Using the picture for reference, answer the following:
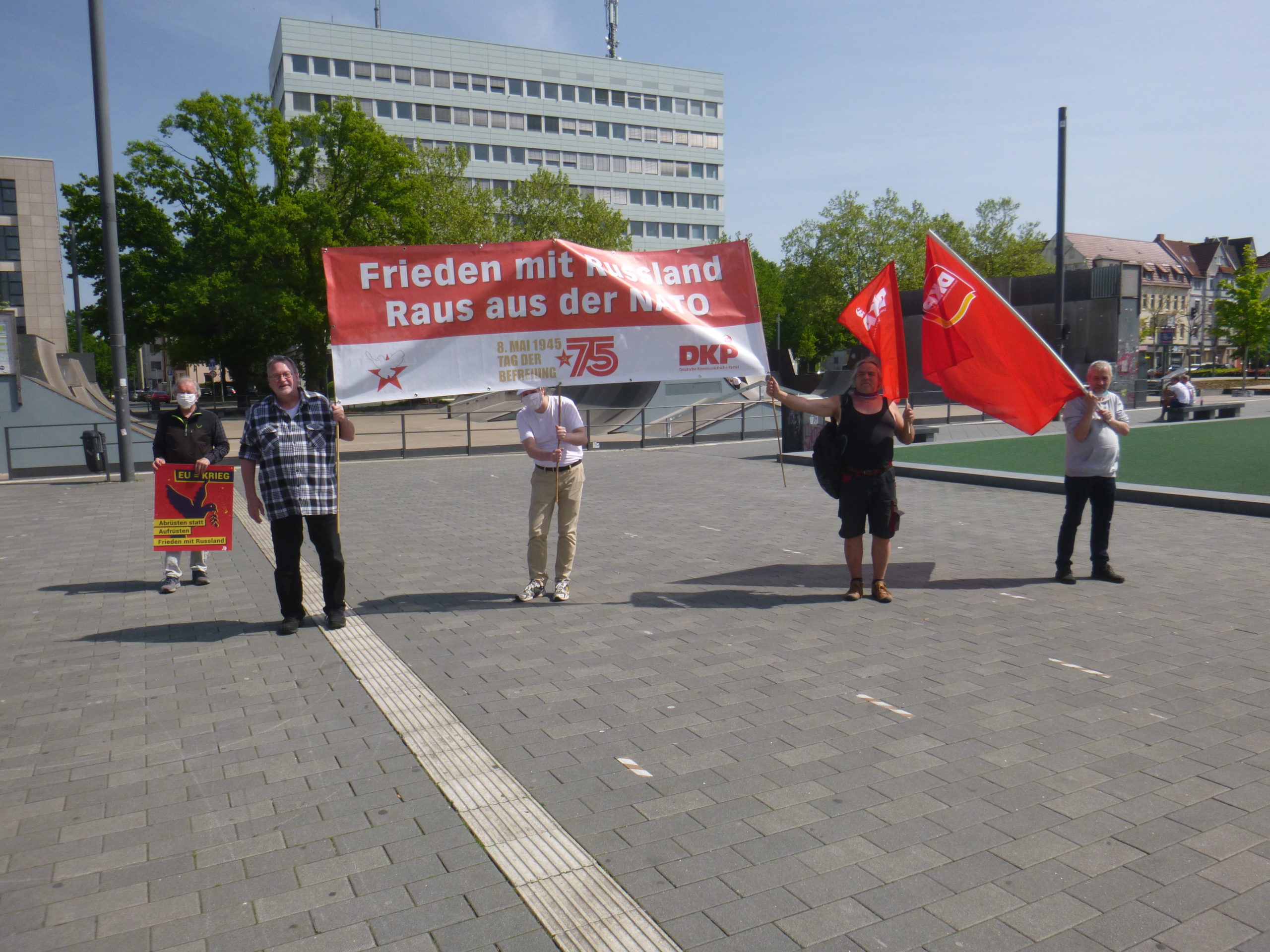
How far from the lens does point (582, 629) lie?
21.6ft

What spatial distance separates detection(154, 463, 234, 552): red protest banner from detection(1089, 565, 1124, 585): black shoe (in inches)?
285

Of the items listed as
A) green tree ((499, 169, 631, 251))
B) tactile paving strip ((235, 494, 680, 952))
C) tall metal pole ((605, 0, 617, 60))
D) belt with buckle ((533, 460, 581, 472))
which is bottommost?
tactile paving strip ((235, 494, 680, 952))

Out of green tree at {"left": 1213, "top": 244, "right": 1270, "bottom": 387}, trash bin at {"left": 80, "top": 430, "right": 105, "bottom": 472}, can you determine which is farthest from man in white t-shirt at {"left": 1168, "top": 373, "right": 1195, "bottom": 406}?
green tree at {"left": 1213, "top": 244, "right": 1270, "bottom": 387}

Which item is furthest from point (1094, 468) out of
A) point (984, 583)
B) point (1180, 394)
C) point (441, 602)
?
point (1180, 394)

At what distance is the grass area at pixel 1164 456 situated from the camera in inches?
535

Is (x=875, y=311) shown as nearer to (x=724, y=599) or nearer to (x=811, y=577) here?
(x=811, y=577)

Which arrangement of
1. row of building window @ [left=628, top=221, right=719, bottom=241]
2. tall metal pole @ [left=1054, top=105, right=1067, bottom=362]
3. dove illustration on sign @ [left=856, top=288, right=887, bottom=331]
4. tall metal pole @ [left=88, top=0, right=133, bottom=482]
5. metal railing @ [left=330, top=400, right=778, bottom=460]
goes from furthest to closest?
row of building window @ [left=628, top=221, right=719, bottom=241] < metal railing @ [left=330, top=400, right=778, bottom=460] < tall metal pole @ [left=1054, top=105, right=1067, bottom=362] < tall metal pole @ [left=88, top=0, right=133, bottom=482] < dove illustration on sign @ [left=856, top=288, right=887, bottom=331]

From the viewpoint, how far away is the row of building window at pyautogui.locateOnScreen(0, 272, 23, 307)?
213 ft

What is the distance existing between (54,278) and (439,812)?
75637 millimetres

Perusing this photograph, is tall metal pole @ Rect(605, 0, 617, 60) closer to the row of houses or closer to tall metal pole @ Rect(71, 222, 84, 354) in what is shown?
the row of houses

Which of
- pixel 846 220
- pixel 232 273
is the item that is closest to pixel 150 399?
pixel 232 273

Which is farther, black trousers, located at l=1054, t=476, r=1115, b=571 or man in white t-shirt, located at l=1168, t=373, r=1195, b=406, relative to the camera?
man in white t-shirt, located at l=1168, t=373, r=1195, b=406

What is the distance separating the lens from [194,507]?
8.09 metres

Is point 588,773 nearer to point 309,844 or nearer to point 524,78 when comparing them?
point 309,844
